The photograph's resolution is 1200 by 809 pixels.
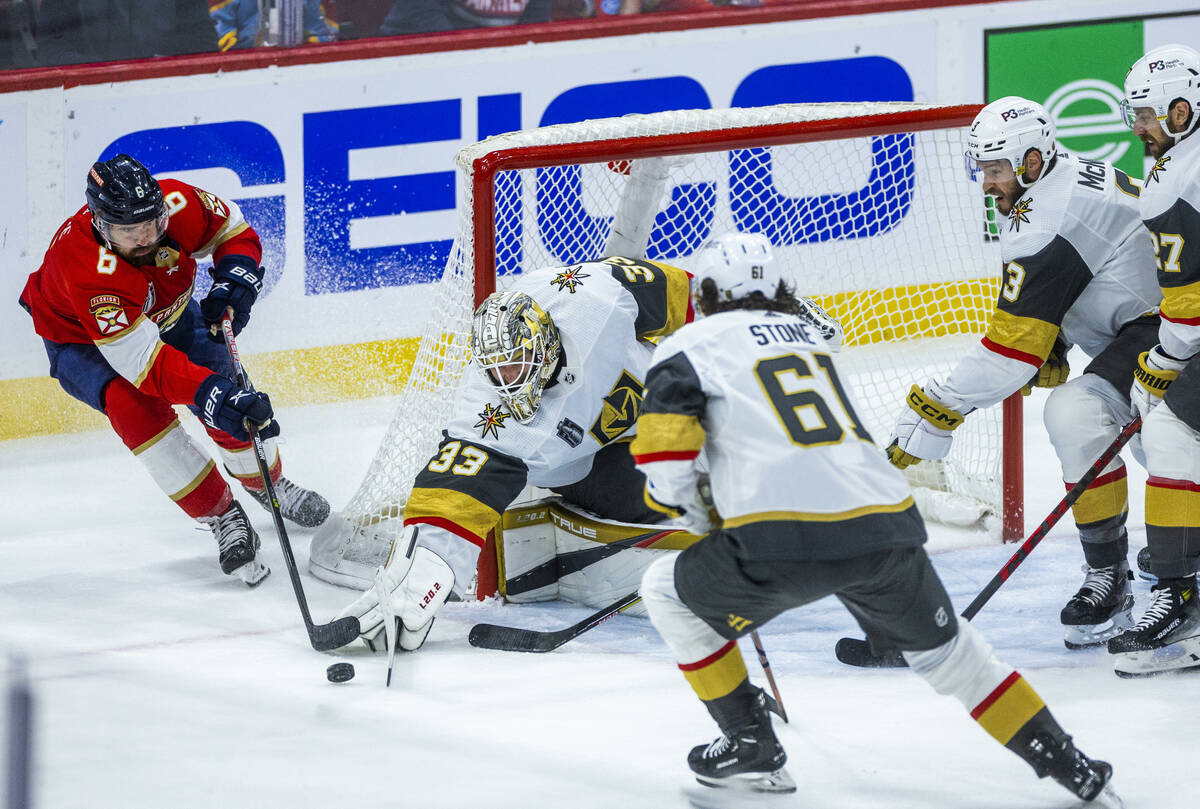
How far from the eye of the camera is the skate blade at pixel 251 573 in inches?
150

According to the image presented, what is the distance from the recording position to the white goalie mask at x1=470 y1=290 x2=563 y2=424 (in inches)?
127

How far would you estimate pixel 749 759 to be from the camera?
258 cm

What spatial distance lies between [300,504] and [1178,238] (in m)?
2.28

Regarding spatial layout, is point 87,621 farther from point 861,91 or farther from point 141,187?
point 861,91

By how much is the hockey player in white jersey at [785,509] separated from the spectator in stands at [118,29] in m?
2.88

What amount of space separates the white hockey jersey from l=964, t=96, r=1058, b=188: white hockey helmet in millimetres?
243

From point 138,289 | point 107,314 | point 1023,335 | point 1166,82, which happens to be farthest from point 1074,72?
point 107,314

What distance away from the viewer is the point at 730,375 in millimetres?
2422

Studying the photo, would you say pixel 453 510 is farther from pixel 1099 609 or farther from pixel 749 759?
pixel 1099 609

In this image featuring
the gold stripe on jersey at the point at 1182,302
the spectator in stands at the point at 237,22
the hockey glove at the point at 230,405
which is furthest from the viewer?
the spectator in stands at the point at 237,22

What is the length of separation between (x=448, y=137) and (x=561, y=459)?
206 centimetres

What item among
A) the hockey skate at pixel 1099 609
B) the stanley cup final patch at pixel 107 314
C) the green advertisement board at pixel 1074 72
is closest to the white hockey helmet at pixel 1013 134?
the hockey skate at pixel 1099 609

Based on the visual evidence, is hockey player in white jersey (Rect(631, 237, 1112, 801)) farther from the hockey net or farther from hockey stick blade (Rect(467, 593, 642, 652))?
the hockey net

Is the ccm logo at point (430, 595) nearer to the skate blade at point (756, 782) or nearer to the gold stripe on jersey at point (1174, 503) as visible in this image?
the skate blade at point (756, 782)
